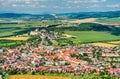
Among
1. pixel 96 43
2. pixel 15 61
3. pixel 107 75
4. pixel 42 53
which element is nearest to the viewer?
pixel 107 75

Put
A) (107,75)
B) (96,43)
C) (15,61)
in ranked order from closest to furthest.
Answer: (107,75) < (15,61) < (96,43)

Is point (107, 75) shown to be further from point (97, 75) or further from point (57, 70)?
point (57, 70)

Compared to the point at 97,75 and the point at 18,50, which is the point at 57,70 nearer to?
the point at 97,75

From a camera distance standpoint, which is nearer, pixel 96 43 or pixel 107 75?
pixel 107 75

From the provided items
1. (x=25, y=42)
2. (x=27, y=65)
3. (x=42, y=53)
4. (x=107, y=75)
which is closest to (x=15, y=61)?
(x=27, y=65)

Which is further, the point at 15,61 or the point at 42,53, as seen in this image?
the point at 42,53

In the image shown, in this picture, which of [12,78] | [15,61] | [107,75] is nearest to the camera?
[12,78]

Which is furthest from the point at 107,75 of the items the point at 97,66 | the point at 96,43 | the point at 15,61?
the point at 96,43

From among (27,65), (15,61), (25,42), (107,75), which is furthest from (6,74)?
(25,42)

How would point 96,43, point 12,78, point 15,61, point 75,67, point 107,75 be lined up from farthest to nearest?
1. point 96,43
2. point 15,61
3. point 75,67
4. point 107,75
5. point 12,78
